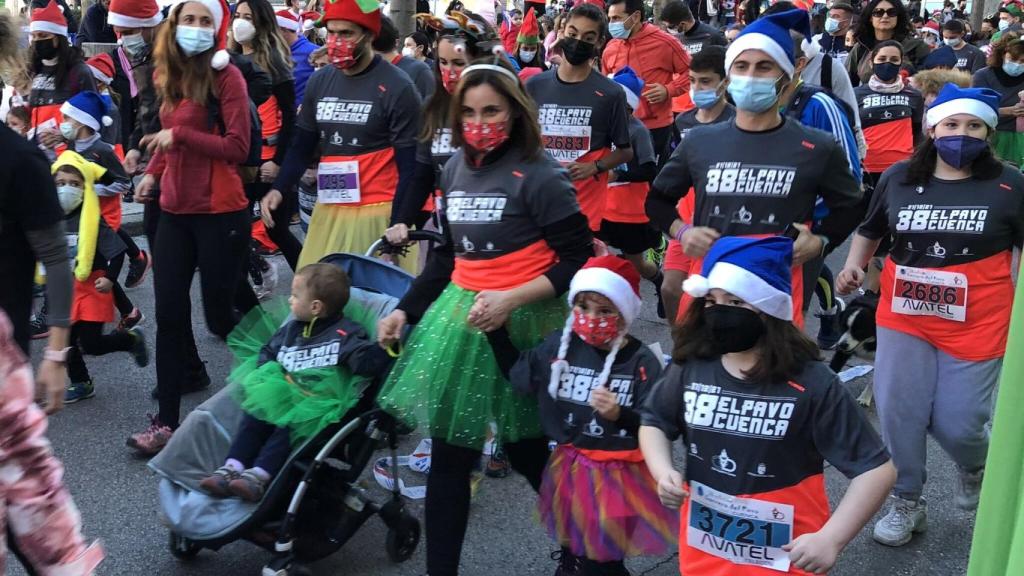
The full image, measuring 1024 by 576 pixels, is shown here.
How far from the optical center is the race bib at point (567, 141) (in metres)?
6.07

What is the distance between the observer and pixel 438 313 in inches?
155

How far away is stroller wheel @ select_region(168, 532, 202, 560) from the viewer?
4215 mm

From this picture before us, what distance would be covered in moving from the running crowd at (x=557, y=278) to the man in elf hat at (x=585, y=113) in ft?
0.04

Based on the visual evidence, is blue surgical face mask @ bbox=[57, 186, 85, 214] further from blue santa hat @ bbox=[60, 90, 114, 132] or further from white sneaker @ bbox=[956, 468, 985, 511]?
white sneaker @ bbox=[956, 468, 985, 511]

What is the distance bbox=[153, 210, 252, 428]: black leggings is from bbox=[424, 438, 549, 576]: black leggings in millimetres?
1833

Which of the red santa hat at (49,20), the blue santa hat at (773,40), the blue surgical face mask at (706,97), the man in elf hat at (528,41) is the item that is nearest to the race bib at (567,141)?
the blue surgical face mask at (706,97)

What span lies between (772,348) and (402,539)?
1882 mm

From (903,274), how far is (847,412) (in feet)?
5.62

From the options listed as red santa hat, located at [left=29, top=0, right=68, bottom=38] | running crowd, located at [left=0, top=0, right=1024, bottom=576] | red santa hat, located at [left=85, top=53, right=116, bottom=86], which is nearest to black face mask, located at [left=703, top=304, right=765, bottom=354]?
running crowd, located at [left=0, top=0, right=1024, bottom=576]

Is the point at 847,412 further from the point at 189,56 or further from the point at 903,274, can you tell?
the point at 189,56

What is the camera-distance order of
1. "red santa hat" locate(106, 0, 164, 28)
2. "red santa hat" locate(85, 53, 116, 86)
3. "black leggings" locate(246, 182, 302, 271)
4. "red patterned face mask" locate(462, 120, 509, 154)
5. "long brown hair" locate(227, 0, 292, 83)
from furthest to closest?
"red santa hat" locate(85, 53, 116, 86), "long brown hair" locate(227, 0, 292, 83), "black leggings" locate(246, 182, 302, 271), "red santa hat" locate(106, 0, 164, 28), "red patterned face mask" locate(462, 120, 509, 154)

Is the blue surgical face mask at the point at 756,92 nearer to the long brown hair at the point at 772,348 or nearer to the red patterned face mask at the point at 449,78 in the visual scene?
the long brown hair at the point at 772,348

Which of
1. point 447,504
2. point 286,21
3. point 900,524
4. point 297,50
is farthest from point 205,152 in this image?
point 286,21

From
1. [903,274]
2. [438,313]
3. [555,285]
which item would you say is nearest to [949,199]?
[903,274]
